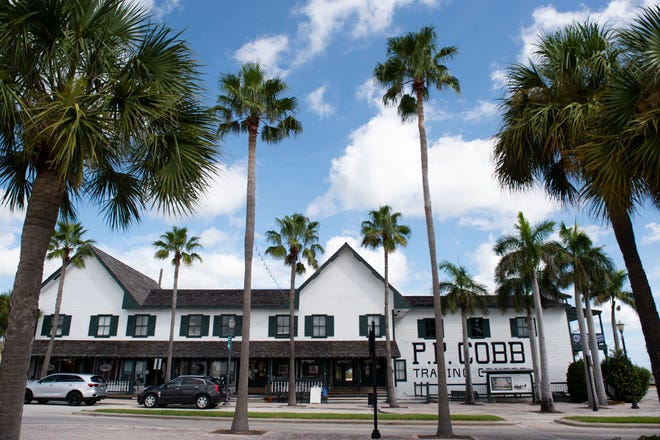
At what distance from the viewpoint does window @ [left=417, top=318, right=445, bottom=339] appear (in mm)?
37850

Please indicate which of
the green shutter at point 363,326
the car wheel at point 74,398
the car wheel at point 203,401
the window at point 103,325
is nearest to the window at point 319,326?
the green shutter at point 363,326

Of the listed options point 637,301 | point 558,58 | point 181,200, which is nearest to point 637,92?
point 558,58

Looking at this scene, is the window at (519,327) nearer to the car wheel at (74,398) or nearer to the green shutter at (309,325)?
the green shutter at (309,325)

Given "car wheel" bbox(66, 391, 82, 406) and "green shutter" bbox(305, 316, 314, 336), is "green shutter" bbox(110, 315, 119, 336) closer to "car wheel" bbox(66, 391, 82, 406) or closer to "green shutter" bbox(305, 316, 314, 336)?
"car wheel" bbox(66, 391, 82, 406)

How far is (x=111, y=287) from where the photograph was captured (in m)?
38.5

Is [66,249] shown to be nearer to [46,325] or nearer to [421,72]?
[46,325]

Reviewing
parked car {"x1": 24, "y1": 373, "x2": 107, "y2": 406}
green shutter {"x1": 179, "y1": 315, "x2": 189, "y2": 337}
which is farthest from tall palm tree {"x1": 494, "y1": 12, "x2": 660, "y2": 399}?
green shutter {"x1": 179, "y1": 315, "x2": 189, "y2": 337}

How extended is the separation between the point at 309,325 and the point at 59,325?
1865cm

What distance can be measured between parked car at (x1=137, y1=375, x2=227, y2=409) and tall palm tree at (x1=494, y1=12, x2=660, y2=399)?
769 inches

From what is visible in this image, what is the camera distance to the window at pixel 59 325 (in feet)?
122

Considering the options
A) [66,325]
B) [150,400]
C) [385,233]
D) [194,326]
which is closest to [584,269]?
[385,233]

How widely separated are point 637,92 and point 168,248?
3371 centimetres

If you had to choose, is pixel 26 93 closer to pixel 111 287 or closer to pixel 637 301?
pixel 637 301

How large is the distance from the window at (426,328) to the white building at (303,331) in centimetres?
8
